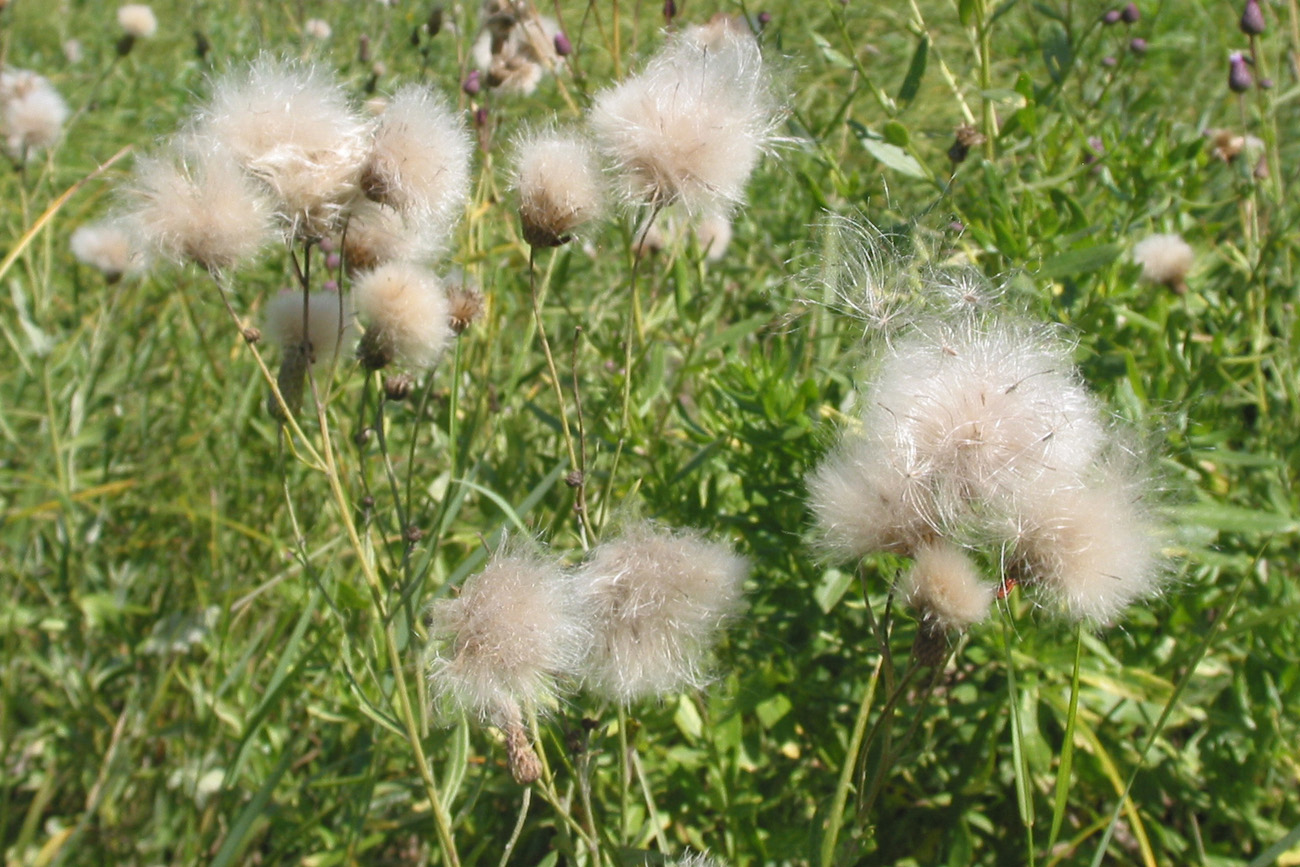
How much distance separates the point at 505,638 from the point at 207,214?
1.82ft

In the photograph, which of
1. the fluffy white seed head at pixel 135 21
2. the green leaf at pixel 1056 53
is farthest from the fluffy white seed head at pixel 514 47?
the fluffy white seed head at pixel 135 21

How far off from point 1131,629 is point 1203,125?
53.6 inches

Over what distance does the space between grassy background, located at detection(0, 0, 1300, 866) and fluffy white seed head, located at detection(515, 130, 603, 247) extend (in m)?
0.20

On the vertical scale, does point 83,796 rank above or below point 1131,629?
below

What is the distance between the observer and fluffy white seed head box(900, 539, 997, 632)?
0.85m

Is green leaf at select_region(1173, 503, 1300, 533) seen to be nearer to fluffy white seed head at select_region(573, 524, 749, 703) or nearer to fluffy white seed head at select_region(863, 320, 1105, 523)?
fluffy white seed head at select_region(863, 320, 1105, 523)

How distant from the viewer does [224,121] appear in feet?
3.76

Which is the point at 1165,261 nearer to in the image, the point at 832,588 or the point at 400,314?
the point at 832,588

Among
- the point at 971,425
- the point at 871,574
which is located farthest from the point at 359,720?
the point at 971,425

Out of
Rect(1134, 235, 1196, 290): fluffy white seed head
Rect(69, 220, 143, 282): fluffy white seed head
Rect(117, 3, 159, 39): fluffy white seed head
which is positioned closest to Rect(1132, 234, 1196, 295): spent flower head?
Rect(1134, 235, 1196, 290): fluffy white seed head

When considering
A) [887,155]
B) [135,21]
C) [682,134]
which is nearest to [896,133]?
[887,155]

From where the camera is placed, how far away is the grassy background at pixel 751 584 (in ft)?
4.49

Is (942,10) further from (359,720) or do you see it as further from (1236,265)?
(359,720)

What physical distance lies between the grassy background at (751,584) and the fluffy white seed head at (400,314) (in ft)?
0.20
